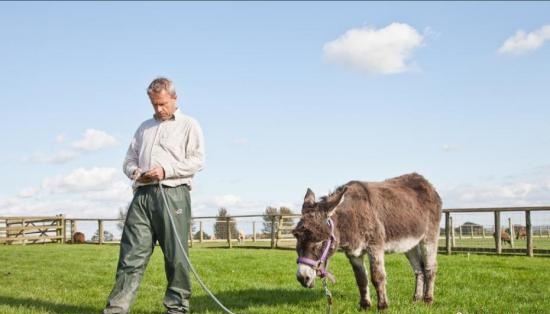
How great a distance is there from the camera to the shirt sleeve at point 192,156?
6.34 metres

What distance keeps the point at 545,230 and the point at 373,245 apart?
20.2 m

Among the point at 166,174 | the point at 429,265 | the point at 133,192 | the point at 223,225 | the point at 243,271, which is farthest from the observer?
the point at 223,225

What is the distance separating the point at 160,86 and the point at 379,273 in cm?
356

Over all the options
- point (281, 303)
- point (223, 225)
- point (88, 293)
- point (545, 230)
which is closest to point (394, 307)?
point (281, 303)

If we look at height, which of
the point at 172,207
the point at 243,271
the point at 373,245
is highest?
the point at 172,207

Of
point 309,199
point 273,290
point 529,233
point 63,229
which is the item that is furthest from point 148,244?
point 63,229

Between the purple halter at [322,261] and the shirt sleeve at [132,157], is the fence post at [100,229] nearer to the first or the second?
the shirt sleeve at [132,157]

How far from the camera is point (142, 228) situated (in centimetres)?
645

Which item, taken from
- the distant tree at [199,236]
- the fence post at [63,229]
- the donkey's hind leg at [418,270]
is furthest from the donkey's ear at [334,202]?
the fence post at [63,229]

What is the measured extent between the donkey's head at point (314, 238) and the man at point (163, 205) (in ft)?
4.31

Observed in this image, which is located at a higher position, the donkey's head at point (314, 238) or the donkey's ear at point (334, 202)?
the donkey's ear at point (334, 202)

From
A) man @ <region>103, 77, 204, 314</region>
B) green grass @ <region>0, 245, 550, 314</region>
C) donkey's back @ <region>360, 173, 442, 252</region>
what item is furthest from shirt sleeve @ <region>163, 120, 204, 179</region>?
donkey's back @ <region>360, 173, 442, 252</region>

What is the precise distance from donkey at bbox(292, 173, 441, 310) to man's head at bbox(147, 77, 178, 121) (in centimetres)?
195

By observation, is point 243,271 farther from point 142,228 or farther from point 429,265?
point 142,228
